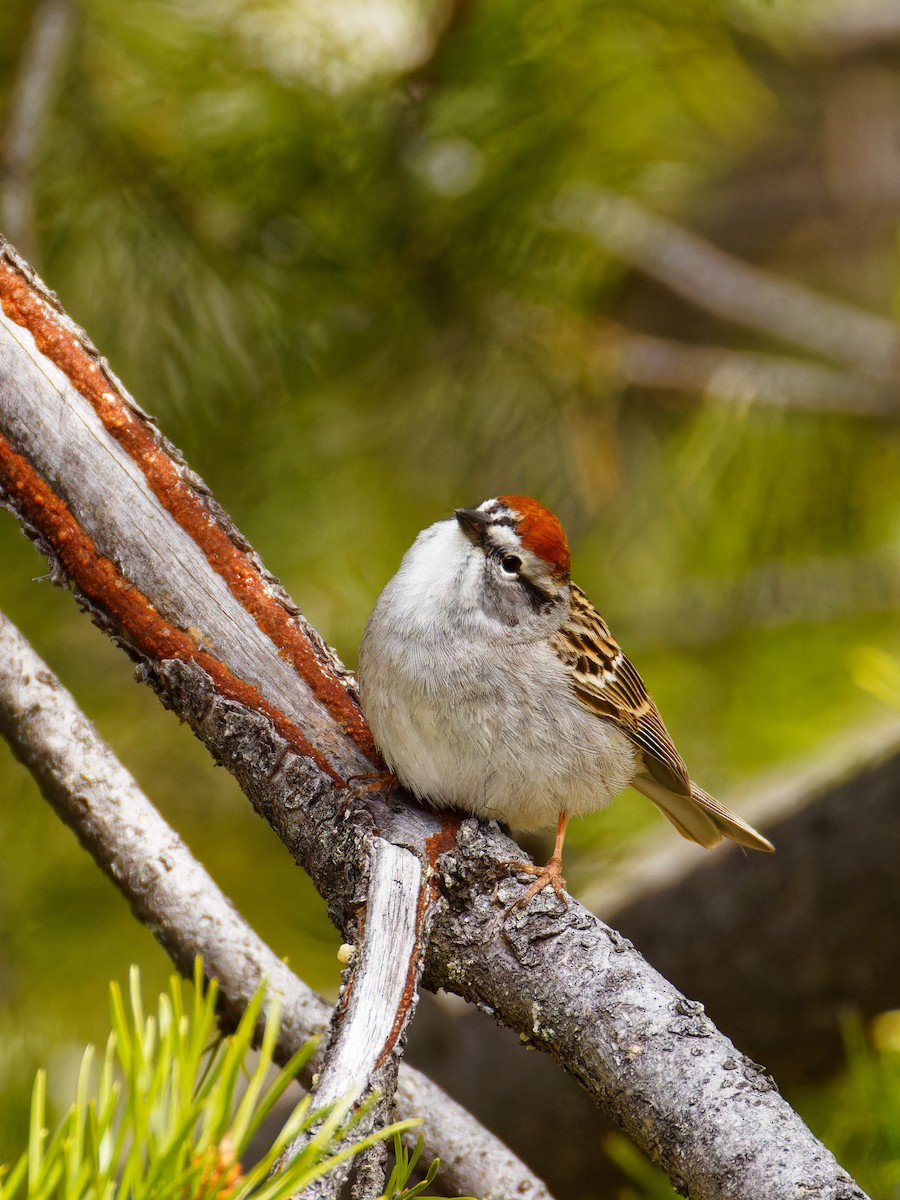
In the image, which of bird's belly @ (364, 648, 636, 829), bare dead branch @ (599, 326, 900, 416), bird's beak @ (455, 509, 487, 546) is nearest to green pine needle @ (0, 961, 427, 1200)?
bird's belly @ (364, 648, 636, 829)

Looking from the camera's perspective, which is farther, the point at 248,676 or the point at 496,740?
the point at 496,740

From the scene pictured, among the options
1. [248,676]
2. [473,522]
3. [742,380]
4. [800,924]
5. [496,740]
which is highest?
[742,380]

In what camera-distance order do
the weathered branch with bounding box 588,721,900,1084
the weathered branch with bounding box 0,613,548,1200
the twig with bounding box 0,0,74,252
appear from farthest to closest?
the weathered branch with bounding box 588,721,900,1084, the twig with bounding box 0,0,74,252, the weathered branch with bounding box 0,613,548,1200

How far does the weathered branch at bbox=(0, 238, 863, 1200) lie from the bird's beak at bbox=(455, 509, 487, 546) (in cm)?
47

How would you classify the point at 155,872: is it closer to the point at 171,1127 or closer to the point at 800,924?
the point at 171,1127

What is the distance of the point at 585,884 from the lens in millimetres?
2711

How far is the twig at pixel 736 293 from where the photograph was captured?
292cm

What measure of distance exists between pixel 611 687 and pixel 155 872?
91 centimetres

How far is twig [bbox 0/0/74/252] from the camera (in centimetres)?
192

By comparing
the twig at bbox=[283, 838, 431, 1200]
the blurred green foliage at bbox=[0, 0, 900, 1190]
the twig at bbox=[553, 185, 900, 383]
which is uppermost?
the twig at bbox=[553, 185, 900, 383]

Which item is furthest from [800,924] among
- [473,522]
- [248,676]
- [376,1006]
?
[376,1006]

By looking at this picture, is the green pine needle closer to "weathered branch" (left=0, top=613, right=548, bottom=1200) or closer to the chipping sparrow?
"weathered branch" (left=0, top=613, right=548, bottom=1200)

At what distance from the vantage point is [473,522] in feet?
6.55

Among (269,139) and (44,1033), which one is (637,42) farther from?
(44,1033)
